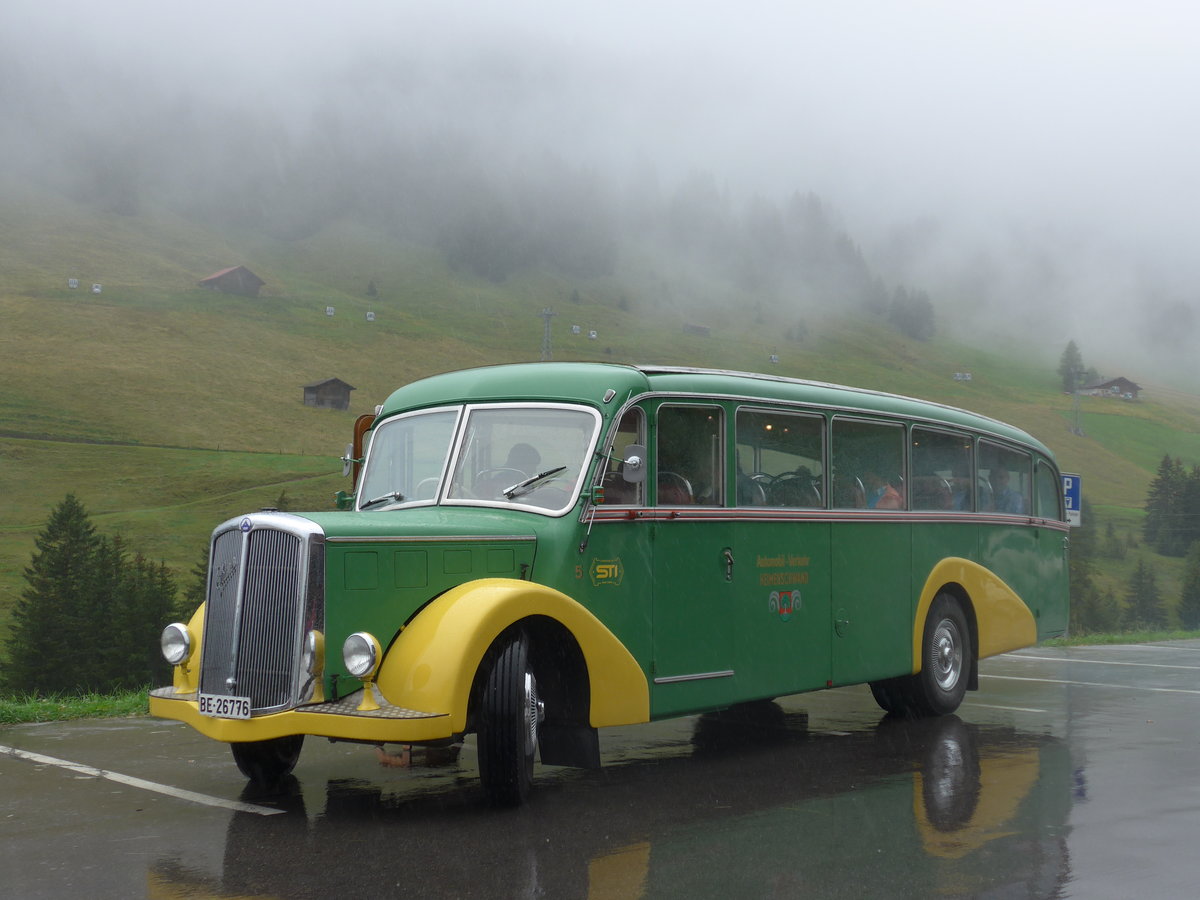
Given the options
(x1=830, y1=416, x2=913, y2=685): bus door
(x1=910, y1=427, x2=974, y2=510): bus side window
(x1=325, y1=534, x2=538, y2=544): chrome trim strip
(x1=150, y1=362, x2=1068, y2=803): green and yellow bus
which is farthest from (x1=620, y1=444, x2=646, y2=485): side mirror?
(x1=910, y1=427, x2=974, y2=510): bus side window

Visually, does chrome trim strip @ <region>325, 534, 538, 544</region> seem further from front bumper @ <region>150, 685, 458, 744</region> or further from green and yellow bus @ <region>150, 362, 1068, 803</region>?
front bumper @ <region>150, 685, 458, 744</region>

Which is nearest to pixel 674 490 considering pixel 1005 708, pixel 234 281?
pixel 1005 708

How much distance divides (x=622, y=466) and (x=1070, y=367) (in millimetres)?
193598

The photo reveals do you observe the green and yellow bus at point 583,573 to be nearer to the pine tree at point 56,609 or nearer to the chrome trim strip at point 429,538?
the chrome trim strip at point 429,538

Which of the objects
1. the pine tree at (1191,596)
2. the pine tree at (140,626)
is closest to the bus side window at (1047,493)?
the pine tree at (140,626)

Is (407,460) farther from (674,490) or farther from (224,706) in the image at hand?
(224,706)

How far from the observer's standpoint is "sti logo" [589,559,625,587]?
7.58 meters

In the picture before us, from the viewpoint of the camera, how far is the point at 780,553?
9.02 m

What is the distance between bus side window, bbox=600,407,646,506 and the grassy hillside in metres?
55.4

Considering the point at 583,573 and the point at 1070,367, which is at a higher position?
the point at 1070,367

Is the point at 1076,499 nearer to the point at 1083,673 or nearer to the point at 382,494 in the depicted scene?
the point at 1083,673

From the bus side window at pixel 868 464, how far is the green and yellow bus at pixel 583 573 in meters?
0.02

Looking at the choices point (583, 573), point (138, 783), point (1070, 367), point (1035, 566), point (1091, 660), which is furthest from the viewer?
point (1070, 367)

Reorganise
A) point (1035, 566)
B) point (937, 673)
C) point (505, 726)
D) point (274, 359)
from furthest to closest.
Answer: point (274, 359) < point (1035, 566) < point (937, 673) < point (505, 726)
